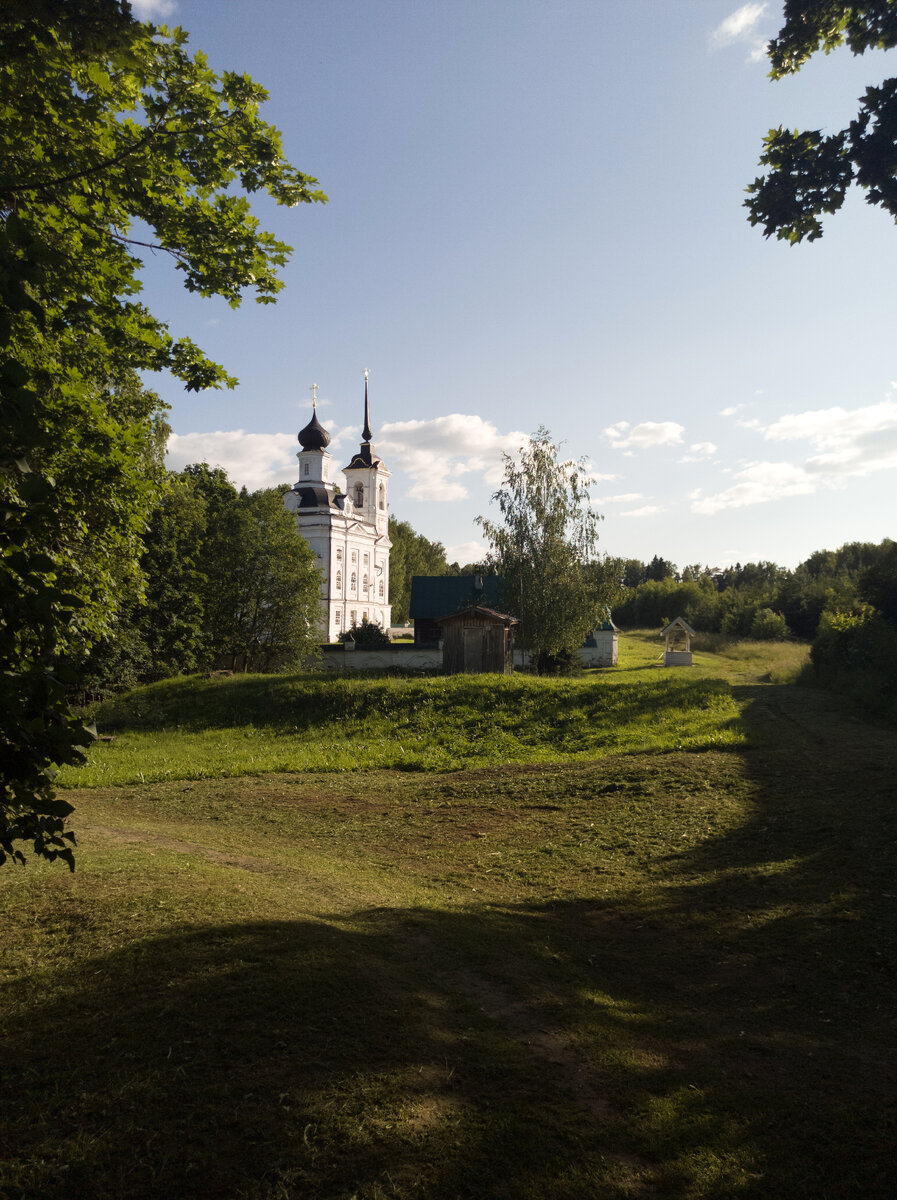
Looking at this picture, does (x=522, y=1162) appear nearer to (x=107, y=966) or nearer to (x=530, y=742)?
(x=107, y=966)

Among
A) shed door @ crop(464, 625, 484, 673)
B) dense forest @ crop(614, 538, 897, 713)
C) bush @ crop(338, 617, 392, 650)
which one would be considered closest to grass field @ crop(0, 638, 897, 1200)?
dense forest @ crop(614, 538, 897, 713)

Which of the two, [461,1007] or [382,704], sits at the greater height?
[382,704]

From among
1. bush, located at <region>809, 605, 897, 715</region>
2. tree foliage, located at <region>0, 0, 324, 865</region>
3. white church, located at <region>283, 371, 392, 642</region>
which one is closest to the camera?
tree foliage, located at <region>0, 0, 324, 865</region>

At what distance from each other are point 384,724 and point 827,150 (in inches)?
620

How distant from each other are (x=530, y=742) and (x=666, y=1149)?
1533cm

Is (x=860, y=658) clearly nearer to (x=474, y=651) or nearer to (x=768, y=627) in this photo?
(x=474, y=651)

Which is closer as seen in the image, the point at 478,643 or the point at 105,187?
the point at 105,187

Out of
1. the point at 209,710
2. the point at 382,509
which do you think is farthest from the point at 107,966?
the point at 382,509

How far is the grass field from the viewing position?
3523 mm

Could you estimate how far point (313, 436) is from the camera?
64.1 meters

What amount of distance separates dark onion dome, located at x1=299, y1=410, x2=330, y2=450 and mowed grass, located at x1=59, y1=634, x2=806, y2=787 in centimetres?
3806

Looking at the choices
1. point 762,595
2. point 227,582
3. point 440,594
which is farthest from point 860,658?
point 762,595

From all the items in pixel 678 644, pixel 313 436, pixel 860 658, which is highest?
pixel 313 436

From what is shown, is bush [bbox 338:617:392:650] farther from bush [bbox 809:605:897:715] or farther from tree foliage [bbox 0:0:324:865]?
tree foliage [bbox 0:0:324:865]
